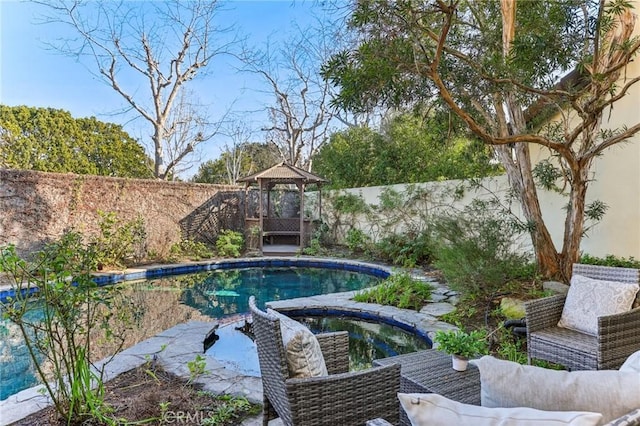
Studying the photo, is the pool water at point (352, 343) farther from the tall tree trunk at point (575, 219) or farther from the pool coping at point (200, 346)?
the tall tree trunk at point (575, 219)

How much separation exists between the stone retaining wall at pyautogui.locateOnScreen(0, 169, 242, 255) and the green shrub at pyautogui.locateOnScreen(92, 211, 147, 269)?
327 millimetres

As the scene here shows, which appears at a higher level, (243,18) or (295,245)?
(243,18)

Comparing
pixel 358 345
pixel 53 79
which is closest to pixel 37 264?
pixel 358 345

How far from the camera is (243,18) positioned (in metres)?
13.2

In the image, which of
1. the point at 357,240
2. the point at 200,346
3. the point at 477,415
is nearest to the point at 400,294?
the point at 200,346

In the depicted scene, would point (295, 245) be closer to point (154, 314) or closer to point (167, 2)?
point (154, 314)

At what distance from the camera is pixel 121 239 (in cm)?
883

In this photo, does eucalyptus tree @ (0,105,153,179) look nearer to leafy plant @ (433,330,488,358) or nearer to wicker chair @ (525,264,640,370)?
leafy plant @ (433,330,488,358)

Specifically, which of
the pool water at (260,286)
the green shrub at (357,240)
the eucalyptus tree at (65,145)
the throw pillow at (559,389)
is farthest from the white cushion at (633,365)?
the eucalyptus tree at (65,145)

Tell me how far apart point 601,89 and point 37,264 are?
5.41 metres

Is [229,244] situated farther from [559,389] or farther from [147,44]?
[559,389]

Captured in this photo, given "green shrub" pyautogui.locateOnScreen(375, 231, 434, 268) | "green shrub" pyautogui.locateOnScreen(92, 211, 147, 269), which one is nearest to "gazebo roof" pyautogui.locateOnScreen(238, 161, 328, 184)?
"green shrub" pyautogui.locateOnScreen(375, 231, 434, 268)

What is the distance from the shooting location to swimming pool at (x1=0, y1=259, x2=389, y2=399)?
4.47 m

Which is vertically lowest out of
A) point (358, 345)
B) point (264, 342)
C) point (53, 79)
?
point (358, 345)
